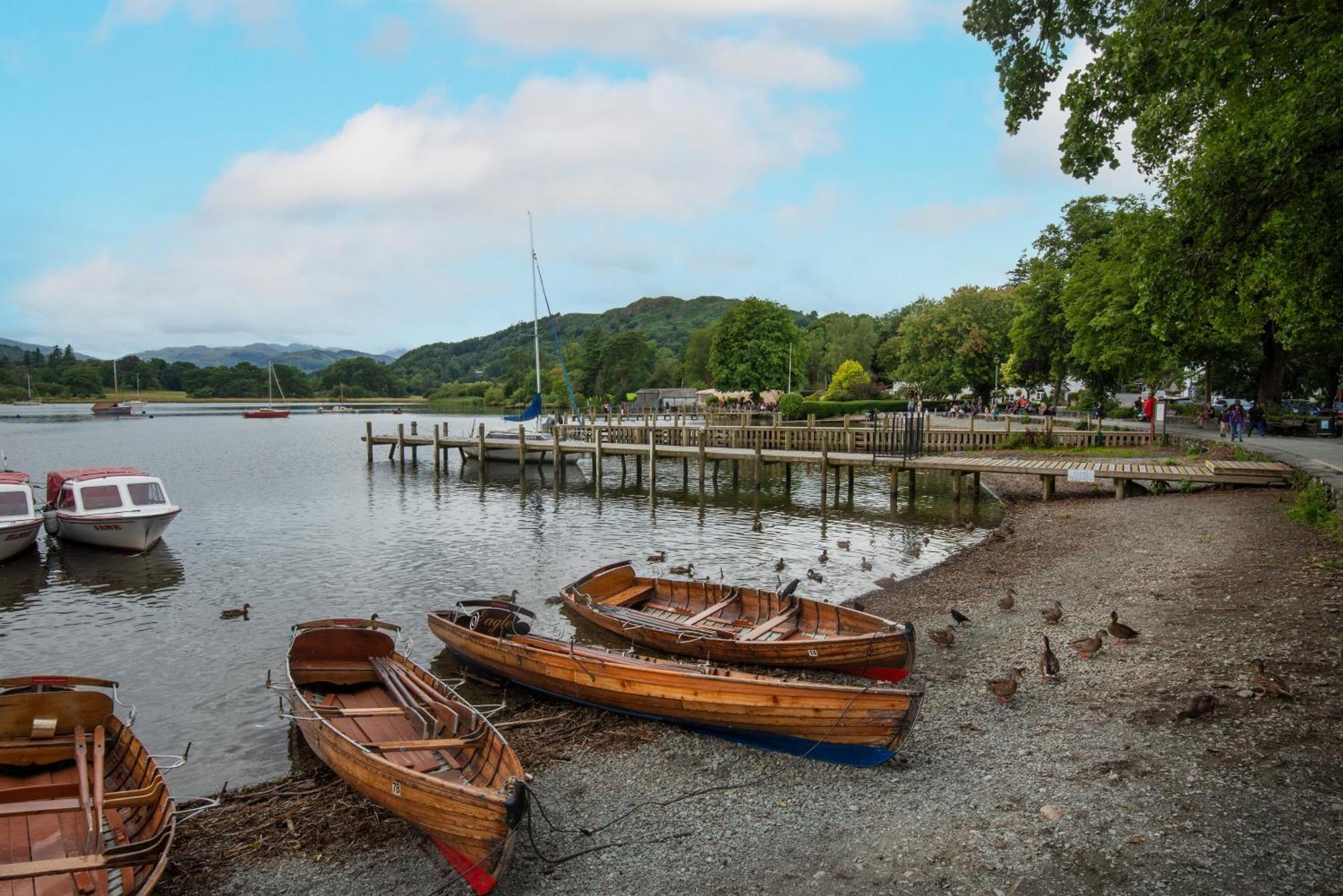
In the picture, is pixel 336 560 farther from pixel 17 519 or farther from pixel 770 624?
pixel 770 624

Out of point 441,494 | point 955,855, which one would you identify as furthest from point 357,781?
point 441,494

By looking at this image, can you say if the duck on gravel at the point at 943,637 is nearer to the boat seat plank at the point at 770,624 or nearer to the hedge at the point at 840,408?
the boat seat plank at the point at 770,624

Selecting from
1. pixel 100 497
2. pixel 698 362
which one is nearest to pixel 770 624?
pixel 100 497

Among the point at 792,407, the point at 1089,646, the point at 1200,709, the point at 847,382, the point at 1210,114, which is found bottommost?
the point at 1089,646

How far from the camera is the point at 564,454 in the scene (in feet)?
154

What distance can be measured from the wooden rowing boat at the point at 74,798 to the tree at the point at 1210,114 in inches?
478

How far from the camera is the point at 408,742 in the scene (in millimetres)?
7719

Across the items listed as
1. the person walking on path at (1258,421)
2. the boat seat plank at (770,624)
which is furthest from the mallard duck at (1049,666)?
the person walking on path at (1258,421)

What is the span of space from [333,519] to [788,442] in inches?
807

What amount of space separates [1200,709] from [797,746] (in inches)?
165

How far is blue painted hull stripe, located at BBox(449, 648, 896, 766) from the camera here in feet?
26.3

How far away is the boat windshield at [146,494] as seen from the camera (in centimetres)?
2359

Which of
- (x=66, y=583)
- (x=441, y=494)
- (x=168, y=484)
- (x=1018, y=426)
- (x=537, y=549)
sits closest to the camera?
(x=66, y=583)

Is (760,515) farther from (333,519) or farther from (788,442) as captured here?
(333,519)
